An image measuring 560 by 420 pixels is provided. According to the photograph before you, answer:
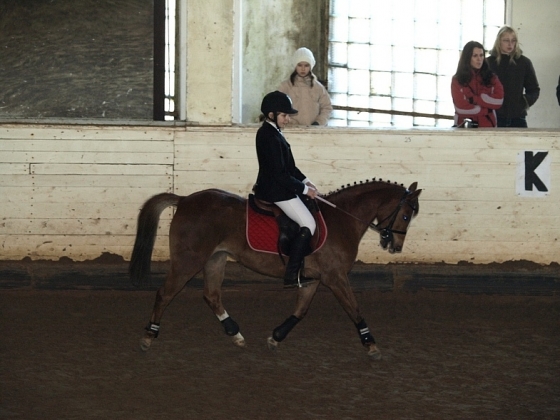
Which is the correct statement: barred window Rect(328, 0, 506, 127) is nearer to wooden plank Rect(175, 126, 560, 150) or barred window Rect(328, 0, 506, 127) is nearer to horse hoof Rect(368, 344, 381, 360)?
wooden plank Rect(175, 126, 560, 150)

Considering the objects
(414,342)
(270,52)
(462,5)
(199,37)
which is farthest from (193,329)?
(462,5)

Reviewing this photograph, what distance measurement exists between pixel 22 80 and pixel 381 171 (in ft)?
13.8

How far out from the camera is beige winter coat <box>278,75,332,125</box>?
9852 mm

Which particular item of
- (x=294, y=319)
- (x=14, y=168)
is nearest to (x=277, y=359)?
(x=294, y=319)

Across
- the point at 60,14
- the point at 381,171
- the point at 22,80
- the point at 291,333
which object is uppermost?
the point at 60,14

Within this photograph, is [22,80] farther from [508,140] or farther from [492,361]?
[492,361]

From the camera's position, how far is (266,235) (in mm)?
7410

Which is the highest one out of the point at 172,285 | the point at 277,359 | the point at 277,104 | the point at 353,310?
the point at 277,104

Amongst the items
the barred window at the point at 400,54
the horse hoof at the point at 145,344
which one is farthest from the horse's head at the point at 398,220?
the barred window at the point at 400,54

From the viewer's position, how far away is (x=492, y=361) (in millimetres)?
7031

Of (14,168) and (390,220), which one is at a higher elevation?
(14,168)

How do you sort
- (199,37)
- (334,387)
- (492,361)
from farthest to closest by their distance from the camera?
(199,37)
(492,361)
(334,387)

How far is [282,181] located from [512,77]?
13.5ft

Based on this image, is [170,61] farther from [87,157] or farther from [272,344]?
[272,344]
